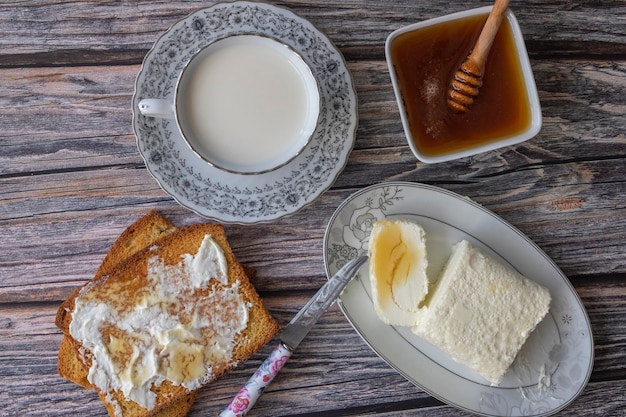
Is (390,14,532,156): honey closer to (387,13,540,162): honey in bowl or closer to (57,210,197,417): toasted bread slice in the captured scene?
(387,13,540,162): honey in bowl

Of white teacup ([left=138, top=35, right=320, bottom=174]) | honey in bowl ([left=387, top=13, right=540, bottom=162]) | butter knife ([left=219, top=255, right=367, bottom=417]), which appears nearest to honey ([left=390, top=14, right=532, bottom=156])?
honey in bowl ([left=387, top=13, right=540, bottom=162])

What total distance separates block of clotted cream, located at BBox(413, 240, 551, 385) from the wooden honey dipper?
0.31m

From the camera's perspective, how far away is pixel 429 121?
52.4 inches

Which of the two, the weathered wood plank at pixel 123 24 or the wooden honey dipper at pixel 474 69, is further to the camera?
the weathered wood plank at pixel 123 24

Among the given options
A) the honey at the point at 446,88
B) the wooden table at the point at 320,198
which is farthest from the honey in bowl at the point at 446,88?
the wooden table at the point at 320,198

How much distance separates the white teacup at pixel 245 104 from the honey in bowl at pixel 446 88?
0.22 m

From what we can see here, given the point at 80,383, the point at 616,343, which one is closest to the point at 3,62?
the point at 80,383

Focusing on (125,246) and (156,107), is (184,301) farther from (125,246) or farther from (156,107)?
(156,107)

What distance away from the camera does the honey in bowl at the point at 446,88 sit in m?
1.32

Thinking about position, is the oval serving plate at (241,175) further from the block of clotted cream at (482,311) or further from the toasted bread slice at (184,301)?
the block of clotted cream at (482,311)

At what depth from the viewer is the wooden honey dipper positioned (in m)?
1.27

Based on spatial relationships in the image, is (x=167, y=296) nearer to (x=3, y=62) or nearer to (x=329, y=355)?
(x=329, y=355)

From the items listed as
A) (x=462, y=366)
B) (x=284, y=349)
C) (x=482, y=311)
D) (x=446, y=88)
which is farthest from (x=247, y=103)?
(x=462, y=366)

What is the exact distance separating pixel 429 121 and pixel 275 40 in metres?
Result: 0.37
